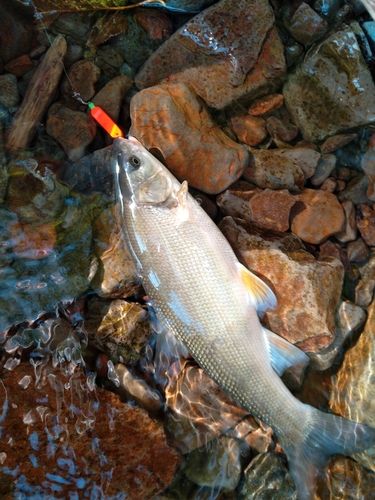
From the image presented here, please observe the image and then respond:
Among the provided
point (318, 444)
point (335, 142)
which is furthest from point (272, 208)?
point (318, 444)

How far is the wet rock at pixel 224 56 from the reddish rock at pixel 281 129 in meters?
0.32

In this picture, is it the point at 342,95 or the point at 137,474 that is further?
the point at 342,95

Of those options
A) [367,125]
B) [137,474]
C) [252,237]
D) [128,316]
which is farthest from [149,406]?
[367,125]

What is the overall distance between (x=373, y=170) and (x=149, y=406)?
10.7ft

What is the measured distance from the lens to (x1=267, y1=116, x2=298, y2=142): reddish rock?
4.12 metres

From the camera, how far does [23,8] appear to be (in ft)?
13.6

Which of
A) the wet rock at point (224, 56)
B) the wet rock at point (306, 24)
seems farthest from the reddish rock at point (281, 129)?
the wet rock at point (306, 24)

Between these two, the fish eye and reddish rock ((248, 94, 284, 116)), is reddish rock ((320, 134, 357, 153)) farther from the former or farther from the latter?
the fish eye

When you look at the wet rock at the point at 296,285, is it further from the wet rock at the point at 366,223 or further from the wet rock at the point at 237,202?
the wet rock at the point at 366,223

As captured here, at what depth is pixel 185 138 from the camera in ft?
12.4

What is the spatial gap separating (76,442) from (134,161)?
8.38ft

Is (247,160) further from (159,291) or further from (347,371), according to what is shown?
(347,371)

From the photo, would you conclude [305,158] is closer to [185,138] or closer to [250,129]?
[250,129]

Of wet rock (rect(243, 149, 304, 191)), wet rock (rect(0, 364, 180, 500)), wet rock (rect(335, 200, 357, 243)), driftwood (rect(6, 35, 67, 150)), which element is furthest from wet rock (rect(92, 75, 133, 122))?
wet rock (rect(0, 364, 180, 500))
